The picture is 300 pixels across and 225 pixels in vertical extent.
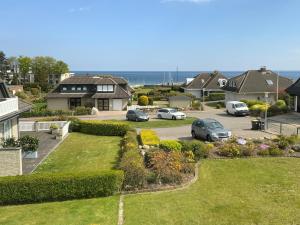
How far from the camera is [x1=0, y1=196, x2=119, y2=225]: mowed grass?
14.5 metres

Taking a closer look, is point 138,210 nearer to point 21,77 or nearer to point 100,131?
point 100,131

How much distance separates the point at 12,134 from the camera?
1169 inches

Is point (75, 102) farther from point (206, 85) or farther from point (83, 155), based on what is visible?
point (83, 155)

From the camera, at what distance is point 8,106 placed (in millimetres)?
25953

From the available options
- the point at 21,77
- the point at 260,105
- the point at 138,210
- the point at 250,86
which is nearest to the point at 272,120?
the point at 260,105

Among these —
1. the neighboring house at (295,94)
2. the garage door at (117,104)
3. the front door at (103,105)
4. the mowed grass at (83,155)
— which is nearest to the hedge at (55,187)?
the mowed grass at (83,155)

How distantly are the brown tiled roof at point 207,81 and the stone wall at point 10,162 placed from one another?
61458 millimetres

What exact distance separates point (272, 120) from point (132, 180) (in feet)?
96.9

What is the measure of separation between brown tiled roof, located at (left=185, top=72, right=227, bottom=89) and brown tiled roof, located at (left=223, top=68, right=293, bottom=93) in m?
12.8

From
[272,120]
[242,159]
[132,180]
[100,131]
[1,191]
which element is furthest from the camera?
[272,120]

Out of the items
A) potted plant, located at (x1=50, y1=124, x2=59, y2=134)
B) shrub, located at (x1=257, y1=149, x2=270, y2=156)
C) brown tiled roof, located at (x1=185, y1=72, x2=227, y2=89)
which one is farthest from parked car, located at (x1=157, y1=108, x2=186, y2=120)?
brown tiled roof, located at (x1=185, y1=72, x2=227, y2=89)

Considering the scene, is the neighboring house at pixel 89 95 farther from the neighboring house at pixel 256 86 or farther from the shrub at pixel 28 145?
the shrub at pixel 28 145

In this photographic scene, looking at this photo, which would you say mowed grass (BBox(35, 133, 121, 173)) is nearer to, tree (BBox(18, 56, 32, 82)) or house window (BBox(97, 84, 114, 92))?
house window (BBox(97, 84, 114, 92))

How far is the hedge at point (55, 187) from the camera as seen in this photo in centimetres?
1692
